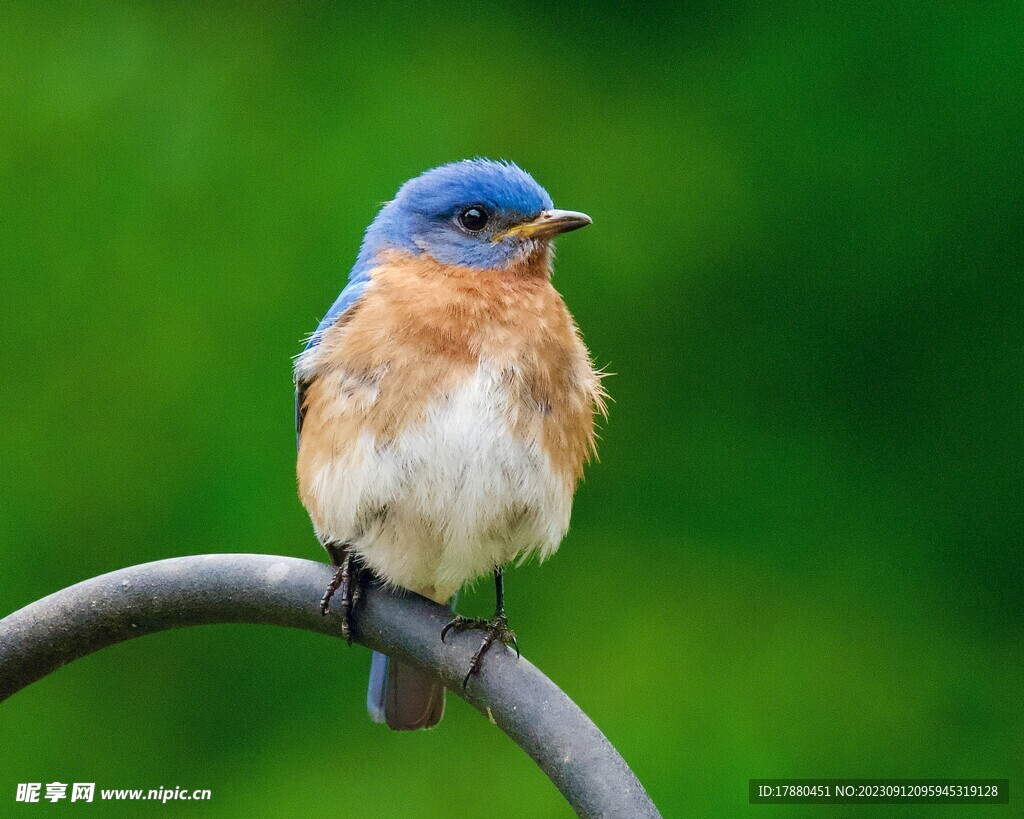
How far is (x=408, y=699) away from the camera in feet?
10.3

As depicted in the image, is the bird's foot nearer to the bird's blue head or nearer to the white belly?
the white belly

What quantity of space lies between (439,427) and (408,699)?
24.5 inches

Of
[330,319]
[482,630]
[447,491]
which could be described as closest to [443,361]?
[447,491]

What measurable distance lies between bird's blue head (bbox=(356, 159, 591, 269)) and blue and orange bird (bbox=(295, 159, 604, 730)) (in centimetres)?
2

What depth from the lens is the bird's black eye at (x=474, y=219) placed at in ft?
11.2

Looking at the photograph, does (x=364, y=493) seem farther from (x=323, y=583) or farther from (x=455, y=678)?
(x=455, y=678)

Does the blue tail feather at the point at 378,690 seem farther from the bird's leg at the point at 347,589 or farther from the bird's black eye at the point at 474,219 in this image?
the bird's black eye at the point at 474,219

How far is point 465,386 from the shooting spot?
2957 mm

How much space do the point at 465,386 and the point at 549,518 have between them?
338 millimetres

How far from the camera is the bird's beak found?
329 cm

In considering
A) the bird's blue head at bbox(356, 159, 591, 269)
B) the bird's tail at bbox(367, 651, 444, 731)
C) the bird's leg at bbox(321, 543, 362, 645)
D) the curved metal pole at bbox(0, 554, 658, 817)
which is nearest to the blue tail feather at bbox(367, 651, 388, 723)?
the bird's tail at bbox(367, 651, 444, 731)

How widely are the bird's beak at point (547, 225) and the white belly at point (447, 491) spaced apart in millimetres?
459

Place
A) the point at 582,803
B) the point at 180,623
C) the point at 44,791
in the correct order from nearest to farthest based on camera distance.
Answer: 1. the point at 582,803
2. the point at 180,623
3. the point at 44,791

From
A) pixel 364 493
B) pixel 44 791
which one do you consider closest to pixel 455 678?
pixel 364 493
